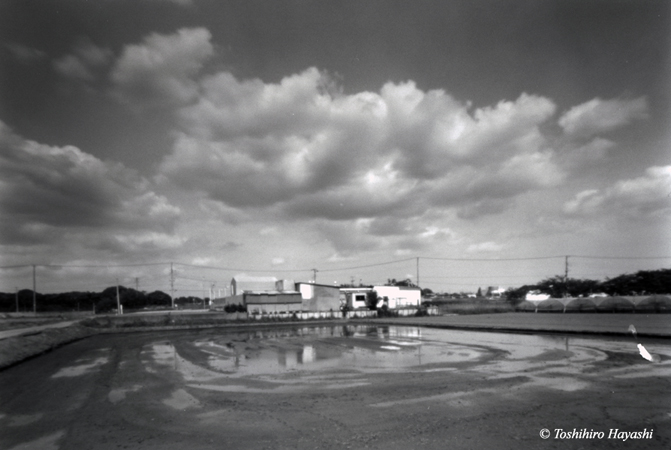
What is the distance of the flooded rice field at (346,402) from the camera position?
24.9ft

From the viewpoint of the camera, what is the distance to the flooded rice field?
7582 millimetres

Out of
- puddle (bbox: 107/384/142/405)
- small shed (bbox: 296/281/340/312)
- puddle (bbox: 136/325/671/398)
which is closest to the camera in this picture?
puddle (bbox: 107/384/142/405)

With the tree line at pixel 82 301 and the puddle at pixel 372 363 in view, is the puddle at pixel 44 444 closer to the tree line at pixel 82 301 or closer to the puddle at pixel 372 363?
the puddle at pixel 372 363

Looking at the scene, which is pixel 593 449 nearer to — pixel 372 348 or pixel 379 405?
pixel 379 405

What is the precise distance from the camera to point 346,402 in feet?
33.2

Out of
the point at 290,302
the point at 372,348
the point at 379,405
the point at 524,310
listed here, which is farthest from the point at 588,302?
the point at 379,405

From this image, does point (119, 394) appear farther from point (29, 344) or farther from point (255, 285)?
point (255, 285)

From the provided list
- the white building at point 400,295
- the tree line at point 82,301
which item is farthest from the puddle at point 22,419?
the tree line at point 82,301

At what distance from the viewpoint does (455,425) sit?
8.10m

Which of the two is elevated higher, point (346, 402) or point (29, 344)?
point (346, 402)

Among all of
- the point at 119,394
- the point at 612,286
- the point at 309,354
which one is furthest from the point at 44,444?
the point at 612,286

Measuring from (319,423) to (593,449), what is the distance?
195 inches

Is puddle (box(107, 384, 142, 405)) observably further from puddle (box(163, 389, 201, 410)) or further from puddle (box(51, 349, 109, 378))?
puddle (box(51, 349, 109, 378))

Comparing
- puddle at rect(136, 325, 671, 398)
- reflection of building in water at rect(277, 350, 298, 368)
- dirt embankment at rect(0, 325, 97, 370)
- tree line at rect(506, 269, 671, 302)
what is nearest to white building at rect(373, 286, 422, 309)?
tree line at rect(506, 269, 671, 302)
